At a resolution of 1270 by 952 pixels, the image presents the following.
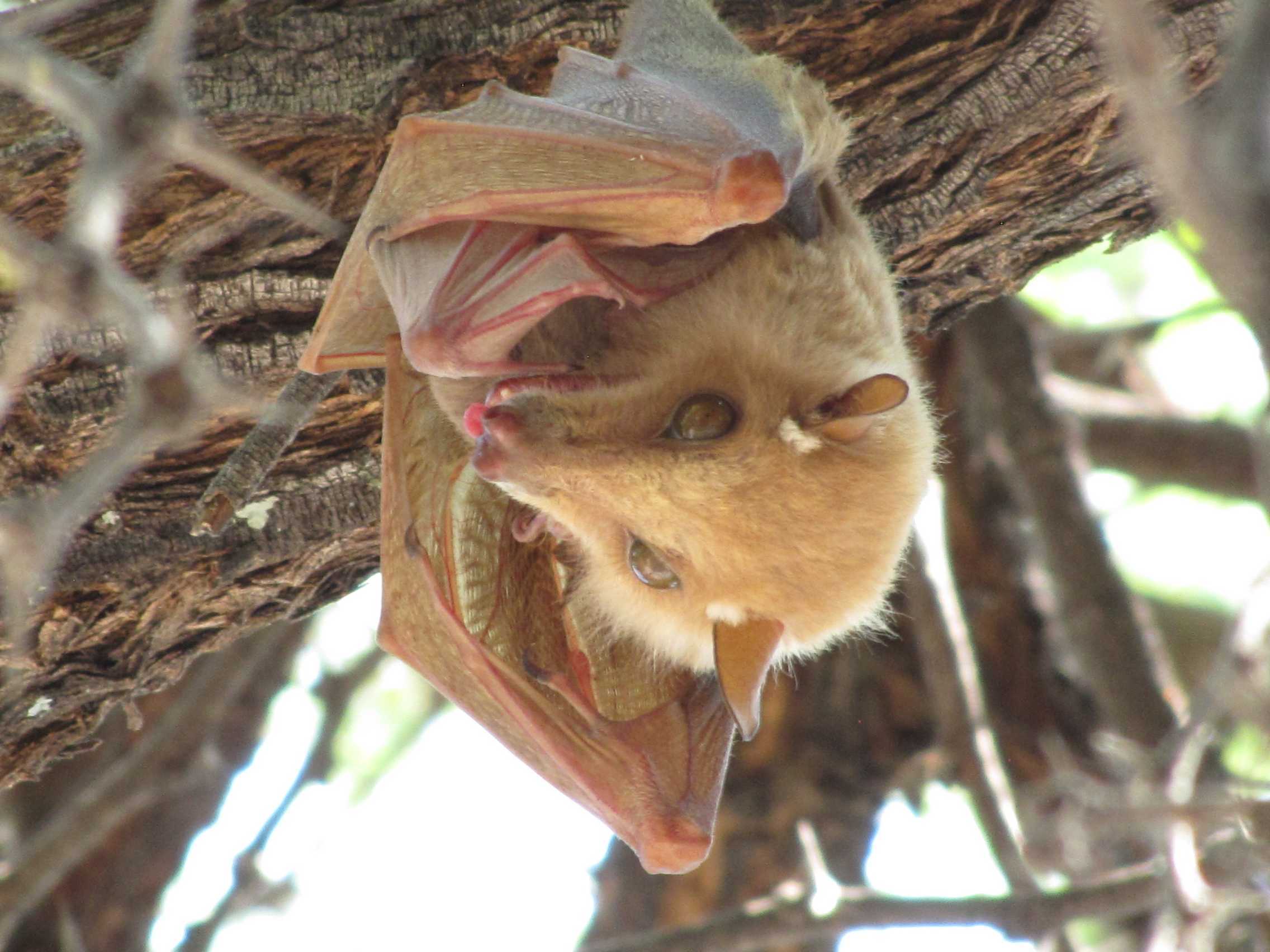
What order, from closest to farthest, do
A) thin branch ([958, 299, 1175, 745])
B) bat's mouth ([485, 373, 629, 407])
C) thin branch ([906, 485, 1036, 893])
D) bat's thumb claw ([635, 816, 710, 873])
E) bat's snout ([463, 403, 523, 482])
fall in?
bat's snout ([463, 403, 523, 482]) → bat's mouth ([485, 373, 629, 407]) → bat's thumb claw ([635, 816, 710, 873]) → thin branch ([906, 485, 1036, 893]) → thin branch ([958, 299, 1175, 745])

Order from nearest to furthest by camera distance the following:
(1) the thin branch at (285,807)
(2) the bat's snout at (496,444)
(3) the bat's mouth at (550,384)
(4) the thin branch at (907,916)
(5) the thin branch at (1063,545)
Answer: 1. (2) the bat's snout at (496,444)
2. (3) the bat's mouth at (550,384)
3. (4) the thin branch at (907,916)
4. (1) the thin branch at (285,807)
5. (5) the thin branch at (1063,545)

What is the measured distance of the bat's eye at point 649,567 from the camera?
3.68 metres

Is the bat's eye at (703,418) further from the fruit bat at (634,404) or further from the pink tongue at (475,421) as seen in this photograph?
the pink tongue at (475,421)

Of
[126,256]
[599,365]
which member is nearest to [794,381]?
[599,365]

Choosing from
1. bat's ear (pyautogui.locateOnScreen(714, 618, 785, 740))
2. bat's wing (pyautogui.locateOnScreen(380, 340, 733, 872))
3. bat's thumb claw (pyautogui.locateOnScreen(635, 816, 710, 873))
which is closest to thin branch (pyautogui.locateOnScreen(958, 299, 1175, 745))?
bat's wing (pyautogui.locateOnScreen(380, 340, 733, 872))

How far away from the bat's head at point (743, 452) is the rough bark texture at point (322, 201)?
0.62 meters

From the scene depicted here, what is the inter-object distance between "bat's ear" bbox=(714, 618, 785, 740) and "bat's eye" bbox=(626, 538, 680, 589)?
0.19 meters

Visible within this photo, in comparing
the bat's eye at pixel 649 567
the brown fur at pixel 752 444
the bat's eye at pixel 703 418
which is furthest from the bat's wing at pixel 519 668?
the bat's eye at pixel 703 418

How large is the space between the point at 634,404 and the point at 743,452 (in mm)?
327

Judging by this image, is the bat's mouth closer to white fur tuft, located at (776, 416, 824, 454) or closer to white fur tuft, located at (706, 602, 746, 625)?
white fur tuft, located at (776, 416, 824, 454)

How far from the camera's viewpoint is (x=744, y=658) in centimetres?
370

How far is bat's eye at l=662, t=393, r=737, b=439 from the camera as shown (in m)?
3.44

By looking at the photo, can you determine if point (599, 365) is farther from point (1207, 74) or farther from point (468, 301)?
point (1207, 74)

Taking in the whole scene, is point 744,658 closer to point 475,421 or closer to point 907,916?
point 475,421
